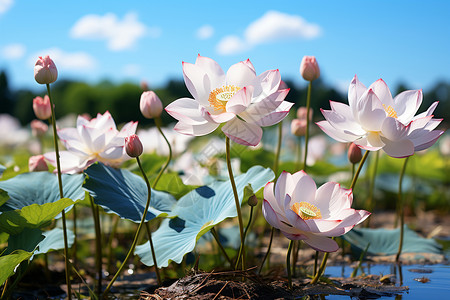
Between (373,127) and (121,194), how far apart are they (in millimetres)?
688

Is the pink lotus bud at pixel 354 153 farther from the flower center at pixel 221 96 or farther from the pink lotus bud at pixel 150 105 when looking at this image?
the pink lotus bud at pixel 150 105

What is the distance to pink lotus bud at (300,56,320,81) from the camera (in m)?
1.21

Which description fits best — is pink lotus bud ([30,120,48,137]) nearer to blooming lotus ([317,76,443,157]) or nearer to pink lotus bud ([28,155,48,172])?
pink lotus bud ([28,155,48,172])

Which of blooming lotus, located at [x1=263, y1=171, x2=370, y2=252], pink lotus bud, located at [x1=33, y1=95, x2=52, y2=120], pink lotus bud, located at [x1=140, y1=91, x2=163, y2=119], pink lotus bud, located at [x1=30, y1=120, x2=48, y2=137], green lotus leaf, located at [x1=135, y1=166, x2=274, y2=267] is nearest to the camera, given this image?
blooming lotus, located at [x1=263, y1=171, x2=370, y2=252]

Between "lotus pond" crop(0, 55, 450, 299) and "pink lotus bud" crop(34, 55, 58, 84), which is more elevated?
"pink lotus bud" crop(34, 55, 58, 84)

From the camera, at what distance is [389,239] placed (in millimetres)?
1671

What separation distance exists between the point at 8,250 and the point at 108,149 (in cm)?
38

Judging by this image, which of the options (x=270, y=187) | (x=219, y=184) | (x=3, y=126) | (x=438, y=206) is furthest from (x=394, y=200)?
(x=3, y=126)

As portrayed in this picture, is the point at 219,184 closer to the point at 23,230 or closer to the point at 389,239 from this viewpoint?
the point at 23,230

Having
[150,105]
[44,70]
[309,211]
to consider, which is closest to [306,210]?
[309,211]

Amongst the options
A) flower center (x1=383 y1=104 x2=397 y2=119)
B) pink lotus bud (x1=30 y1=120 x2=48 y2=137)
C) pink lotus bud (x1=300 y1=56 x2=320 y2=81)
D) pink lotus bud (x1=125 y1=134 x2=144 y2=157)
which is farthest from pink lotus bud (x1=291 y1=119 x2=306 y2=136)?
pink lotus bud (x1=30 y1=120 x2=48 y2=137)

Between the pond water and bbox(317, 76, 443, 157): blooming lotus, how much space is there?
407mm

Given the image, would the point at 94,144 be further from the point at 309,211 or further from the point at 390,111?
the point at 390,111

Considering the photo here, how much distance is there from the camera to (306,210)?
925 millimetres
